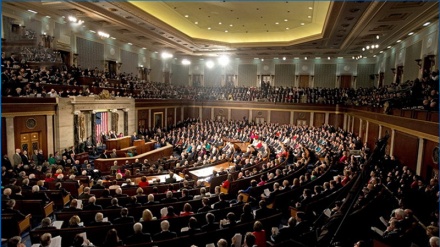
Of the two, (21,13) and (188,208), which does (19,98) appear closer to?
(21,13)

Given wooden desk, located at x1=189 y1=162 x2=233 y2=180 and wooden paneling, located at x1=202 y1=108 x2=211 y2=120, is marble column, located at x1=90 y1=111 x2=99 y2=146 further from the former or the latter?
wooden paneling, located at x1=202 y1=108 x2=211 y2=120

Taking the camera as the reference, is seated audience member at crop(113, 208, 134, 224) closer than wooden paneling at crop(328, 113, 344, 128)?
Yes

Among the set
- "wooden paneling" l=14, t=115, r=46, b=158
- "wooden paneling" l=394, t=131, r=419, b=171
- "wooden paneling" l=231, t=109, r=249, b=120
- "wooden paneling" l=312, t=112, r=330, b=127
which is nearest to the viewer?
"wooden paneling" l=394, t=131, r=419, b=171

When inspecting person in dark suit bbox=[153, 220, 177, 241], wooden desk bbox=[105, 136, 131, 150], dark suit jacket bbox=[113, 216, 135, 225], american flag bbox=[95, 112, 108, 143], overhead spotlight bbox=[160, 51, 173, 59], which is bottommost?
wooden desk bbox=[105, 136, 131, 150]

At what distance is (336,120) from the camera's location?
25.1 meters

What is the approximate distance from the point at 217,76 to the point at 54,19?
59.1ft

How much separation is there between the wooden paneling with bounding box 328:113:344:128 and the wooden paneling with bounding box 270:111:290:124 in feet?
12.6

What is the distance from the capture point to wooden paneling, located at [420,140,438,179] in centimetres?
932

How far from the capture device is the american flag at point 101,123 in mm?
17531

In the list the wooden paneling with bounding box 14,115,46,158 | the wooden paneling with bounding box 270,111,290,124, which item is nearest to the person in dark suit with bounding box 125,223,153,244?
the wooden paneling with bounding box 14,115,46,158

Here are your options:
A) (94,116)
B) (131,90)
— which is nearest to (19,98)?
(94,116)

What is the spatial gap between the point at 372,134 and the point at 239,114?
47.8ft

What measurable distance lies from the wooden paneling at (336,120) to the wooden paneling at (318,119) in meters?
0.62

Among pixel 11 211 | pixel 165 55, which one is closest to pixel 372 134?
pixel 11 211
